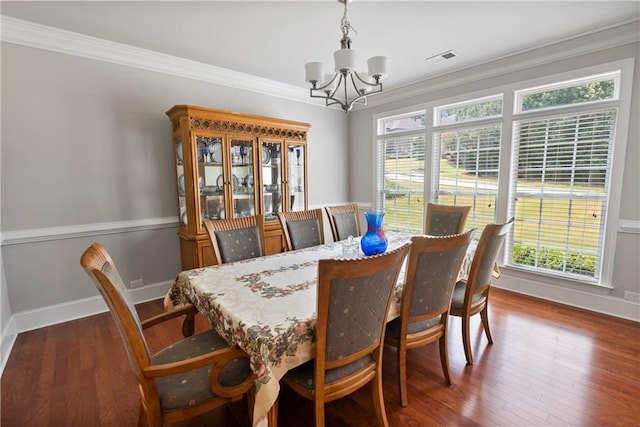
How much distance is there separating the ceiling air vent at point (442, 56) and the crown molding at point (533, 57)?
471 mm

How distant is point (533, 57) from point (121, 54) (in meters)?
4.20

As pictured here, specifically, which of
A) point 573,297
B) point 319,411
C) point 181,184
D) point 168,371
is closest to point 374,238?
point 319,411

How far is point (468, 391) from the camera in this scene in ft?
6.14

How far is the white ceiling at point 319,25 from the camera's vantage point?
228 cm

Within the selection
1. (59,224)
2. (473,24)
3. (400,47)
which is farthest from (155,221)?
(473,24)

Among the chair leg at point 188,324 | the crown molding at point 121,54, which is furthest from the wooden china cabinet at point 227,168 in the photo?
the chair leg at point 188,324

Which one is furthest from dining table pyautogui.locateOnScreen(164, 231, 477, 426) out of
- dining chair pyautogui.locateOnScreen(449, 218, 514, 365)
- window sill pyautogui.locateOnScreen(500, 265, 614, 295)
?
window sill pyautogui.locateOnScreen(500, 265, 614, 295)

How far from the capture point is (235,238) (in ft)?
7.54

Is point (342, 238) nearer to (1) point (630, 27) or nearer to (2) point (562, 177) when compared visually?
(2) point (562, 177)

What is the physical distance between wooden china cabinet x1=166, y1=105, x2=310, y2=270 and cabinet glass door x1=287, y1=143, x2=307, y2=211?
0.01m

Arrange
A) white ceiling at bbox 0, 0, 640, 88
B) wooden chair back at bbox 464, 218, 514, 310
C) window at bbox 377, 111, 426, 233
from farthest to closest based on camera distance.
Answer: window at bbox 377, 111, 426, 233
white ceiling at bbox 0, 0, 640, 88
wooden chair back at bbox 464, 218, 514, 310

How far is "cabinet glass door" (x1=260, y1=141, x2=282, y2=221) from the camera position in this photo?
368 centimetres

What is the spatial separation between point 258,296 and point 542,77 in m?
3.57

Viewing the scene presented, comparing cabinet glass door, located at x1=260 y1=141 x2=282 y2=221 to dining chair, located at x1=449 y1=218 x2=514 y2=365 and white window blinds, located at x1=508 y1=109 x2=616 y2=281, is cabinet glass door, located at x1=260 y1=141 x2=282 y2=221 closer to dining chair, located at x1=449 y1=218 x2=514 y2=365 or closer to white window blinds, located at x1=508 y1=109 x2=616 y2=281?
dining chair, located at x1=449 y1=218 x2=514 y2=365
